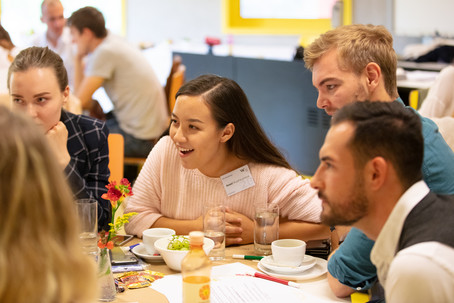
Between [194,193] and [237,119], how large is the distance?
0.33 m

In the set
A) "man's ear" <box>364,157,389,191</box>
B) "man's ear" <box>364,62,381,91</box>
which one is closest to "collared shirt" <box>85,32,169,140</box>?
"man's ear" <box>364,62,381,91</box>

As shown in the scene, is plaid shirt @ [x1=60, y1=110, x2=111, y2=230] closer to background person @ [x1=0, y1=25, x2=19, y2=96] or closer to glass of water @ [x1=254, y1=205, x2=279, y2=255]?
glass of water @ [x1=254, y1=205, x2=279, y2=255]

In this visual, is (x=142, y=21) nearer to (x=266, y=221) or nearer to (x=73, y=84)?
(x=73, y=84)

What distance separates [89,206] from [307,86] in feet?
12.6

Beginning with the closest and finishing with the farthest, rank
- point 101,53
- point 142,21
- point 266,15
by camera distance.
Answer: point 101,53 → point 266,15 → point 142,21

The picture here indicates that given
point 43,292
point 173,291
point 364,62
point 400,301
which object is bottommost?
point 173,291

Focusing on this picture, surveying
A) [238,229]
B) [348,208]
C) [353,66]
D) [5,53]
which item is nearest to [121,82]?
[5,53]

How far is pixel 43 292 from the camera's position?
3.23 feet

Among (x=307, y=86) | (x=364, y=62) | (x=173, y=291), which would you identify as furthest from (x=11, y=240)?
(x=307, y=86)

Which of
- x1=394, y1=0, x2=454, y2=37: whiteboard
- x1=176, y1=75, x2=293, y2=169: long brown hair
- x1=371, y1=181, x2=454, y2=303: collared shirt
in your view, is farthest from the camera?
x1=394, y1=0, x2=454, y2=37: whiteboard

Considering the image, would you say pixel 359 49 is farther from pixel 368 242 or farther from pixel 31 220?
pixel 31 220

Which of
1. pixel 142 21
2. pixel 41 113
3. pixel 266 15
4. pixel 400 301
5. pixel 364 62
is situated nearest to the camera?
pixel 400 301

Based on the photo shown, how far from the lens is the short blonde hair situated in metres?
2.15

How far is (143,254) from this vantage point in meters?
2.10
